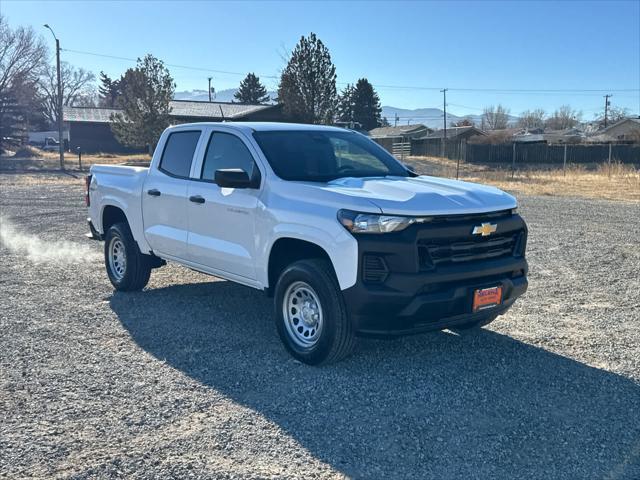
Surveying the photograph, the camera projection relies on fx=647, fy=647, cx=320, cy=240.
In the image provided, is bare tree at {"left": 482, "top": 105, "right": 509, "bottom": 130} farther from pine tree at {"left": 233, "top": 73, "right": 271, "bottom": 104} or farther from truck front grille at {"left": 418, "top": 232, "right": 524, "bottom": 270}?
truck front grille at {"left": 418, "top": 232, "right": 524, "bottom": 270}

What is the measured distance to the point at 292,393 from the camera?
4.53 meters

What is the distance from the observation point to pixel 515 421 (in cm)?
411

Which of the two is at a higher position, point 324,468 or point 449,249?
point 449,249

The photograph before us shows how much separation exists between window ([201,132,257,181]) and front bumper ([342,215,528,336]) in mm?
1700

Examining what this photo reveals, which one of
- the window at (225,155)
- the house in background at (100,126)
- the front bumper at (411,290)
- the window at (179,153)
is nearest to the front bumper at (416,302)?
the front bumper at (411,290)

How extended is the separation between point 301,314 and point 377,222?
1076 mm

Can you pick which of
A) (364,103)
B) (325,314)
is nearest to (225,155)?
(325,314)

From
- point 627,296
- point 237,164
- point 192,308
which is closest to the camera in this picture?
point 237,164

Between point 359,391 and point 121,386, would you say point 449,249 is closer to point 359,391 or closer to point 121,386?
point 359,391

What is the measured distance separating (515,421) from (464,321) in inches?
36.1

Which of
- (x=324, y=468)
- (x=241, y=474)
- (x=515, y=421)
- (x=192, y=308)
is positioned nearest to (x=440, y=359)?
(x=515, y=421)

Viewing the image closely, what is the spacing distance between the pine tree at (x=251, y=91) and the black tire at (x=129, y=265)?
277 feet

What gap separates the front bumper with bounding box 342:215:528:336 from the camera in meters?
4.47

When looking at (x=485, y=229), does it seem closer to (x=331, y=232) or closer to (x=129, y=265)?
(x=331, y=232)
